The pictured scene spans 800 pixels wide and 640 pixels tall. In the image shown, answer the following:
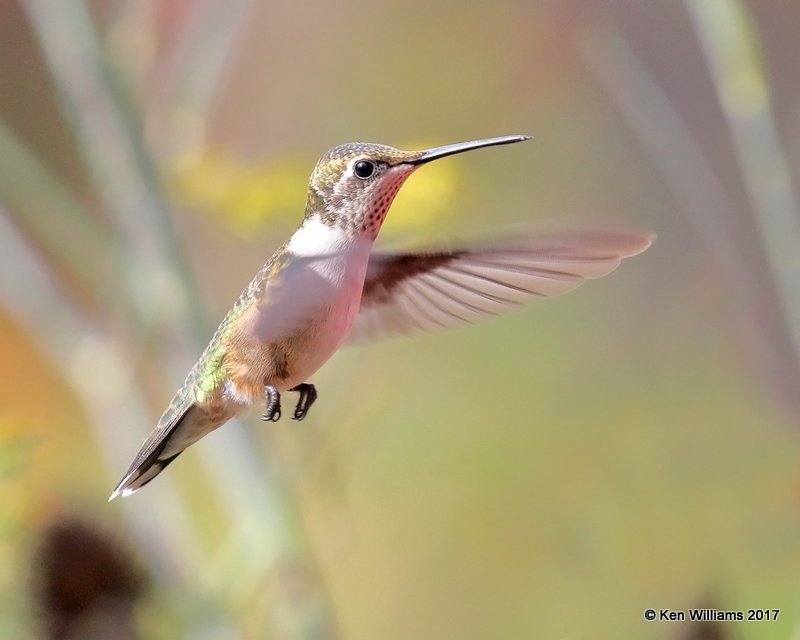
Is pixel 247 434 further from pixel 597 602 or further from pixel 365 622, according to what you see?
pixel 365 622

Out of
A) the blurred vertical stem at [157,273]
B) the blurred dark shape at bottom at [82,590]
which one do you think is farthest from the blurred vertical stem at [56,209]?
the blurred dark shape at bottom at [82,590]

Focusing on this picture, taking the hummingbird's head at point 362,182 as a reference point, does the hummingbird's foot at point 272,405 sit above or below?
below

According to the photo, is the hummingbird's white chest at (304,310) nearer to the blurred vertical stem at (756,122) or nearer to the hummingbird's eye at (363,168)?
the hummingbird's eye at (363,168)

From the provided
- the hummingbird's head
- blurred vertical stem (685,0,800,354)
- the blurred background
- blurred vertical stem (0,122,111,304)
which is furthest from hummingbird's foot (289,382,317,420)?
the blurred background

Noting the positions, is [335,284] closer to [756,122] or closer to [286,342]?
[286,342]

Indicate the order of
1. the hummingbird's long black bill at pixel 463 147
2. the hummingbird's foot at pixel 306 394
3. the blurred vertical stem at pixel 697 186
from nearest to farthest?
the hummingbird's long black bill at pixel 463 147 < the hummingbird's foot at pixel 306 394 < the blurred vertical stem at pixel 697 186

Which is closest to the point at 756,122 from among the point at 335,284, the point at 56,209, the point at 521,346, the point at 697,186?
the point at 697,186
